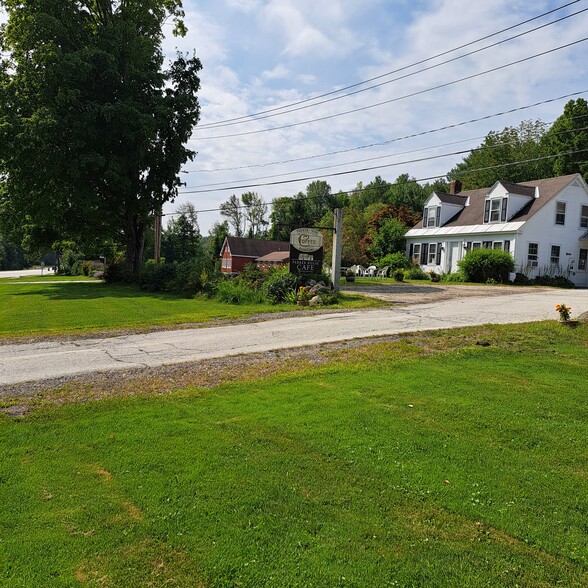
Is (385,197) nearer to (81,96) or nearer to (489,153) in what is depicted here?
(489,153)

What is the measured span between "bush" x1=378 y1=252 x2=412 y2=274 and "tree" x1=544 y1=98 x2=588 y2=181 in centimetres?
1952

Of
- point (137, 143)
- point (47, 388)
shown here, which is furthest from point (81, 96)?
point (47, 388)

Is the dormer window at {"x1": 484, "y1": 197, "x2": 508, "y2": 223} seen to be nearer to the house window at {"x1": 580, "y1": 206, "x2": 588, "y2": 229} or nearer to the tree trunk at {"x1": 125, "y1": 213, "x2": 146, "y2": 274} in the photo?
the house window at {"x1": 580, "y1": 206, "x2": 588, "y2": 229}

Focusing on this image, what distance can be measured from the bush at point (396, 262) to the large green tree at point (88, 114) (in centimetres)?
1744

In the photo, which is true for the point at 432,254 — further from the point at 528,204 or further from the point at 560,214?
the point at 560,214

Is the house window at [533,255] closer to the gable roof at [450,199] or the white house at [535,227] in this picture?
the white house at [535,227]

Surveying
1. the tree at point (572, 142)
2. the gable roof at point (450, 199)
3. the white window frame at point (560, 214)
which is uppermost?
the tree at point (572, 142)

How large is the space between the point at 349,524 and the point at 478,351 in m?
6.23

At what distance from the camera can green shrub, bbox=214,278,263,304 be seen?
18.1 meters

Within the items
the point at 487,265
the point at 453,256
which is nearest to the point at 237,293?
the point at 487,265

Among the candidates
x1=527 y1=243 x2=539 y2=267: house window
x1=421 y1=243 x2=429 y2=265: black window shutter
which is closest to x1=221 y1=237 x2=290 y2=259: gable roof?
x1=421 y1=243 x2=429 y2=265: black window shutter

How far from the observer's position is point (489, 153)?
51.4 meters

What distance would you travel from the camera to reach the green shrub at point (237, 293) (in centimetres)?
1813

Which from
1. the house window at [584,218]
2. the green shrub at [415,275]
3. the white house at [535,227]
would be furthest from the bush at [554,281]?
the green shrub at [415,275]
